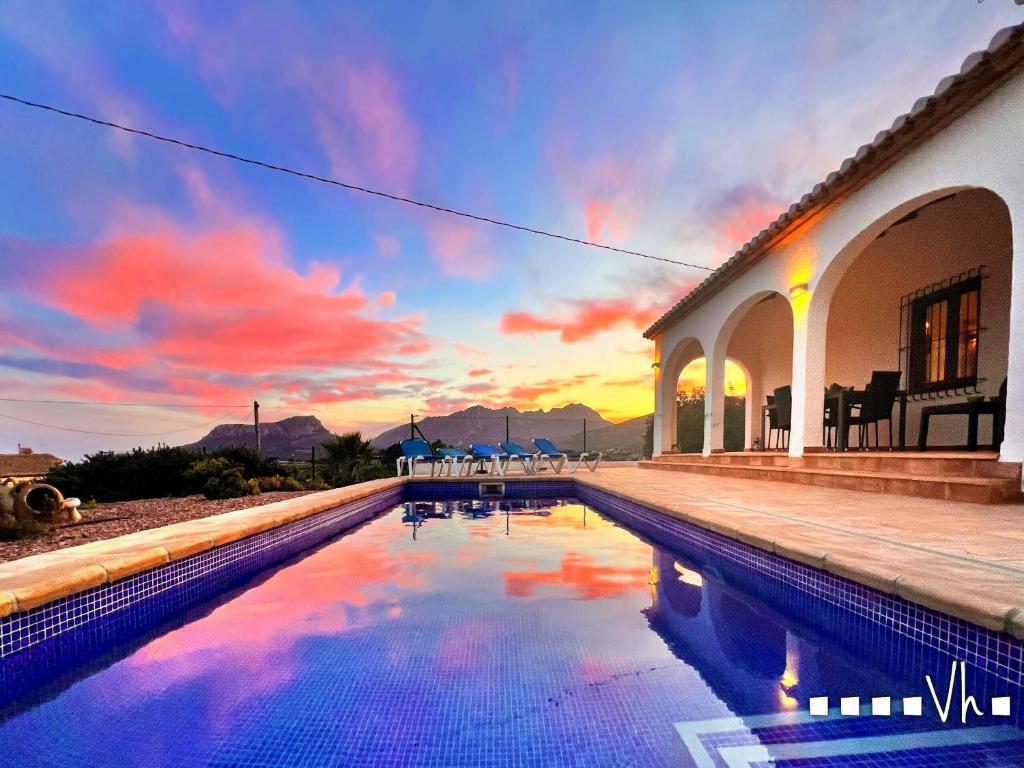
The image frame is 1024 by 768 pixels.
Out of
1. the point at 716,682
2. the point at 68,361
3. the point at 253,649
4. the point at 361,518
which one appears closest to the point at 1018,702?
the point at 716,682

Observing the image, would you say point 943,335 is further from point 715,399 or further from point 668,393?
point 668,393

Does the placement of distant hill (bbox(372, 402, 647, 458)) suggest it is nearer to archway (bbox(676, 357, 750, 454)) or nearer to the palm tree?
the palm tree

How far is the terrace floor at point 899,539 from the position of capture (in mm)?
1763

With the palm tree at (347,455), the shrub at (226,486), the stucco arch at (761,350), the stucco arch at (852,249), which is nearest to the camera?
the stucco arch at (852,249)

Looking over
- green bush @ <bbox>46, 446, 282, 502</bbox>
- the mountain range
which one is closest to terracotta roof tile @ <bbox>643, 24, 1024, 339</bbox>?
the mountain range

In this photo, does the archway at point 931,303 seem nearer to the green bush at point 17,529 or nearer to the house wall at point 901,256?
the house wall at point 901,256

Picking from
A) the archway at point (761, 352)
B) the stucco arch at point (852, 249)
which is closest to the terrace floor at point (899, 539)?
the stucco arch at point (852, 249)

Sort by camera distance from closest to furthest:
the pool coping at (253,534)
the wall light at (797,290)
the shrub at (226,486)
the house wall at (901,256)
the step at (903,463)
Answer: the pool coping at (253,534) → the house wall at (901,256) → the step at (903,463) → the wall light at (797,290) → the shrub at (226,486)

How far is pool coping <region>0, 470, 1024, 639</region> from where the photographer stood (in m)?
1.71

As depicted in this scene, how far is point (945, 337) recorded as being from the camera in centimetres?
630

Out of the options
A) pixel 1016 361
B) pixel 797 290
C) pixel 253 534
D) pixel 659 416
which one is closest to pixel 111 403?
pixel 253 534

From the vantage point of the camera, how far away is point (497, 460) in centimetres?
968

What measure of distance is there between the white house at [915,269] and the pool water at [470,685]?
325cm

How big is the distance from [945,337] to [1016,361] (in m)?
3.21
